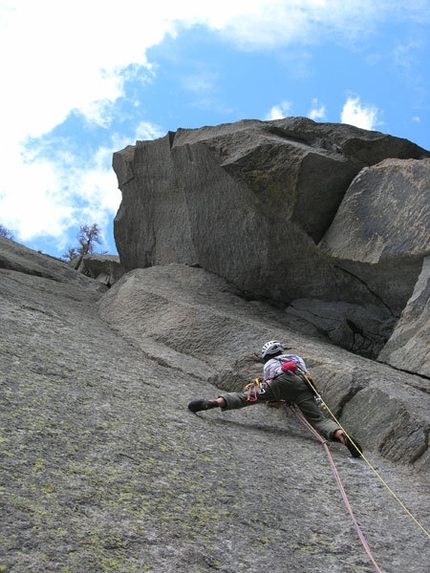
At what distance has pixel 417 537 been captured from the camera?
486 centimetres

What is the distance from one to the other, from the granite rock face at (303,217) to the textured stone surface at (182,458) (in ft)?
6.30

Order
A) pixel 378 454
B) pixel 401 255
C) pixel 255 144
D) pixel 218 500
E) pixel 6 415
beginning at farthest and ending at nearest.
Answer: pixel 255 144
pixel 401 255
pixel 378 454
pixel 6 415
pixel 218 500

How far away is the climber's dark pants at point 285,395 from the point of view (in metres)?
7.33

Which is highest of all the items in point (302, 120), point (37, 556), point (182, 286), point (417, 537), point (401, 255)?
point (302, 120)

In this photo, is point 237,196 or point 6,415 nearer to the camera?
point 6,415

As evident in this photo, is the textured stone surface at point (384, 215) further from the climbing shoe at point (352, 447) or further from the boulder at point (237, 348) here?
the climbing shoe at point (352, 447)

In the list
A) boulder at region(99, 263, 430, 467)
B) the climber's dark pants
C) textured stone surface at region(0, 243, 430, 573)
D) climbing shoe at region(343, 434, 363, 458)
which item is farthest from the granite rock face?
climbing shoe at region(343, 434, 363, 458)

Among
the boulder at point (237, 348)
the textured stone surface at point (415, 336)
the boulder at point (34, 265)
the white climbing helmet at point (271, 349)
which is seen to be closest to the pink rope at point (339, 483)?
the boulder at point (237, 348)

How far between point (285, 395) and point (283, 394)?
29 millimetres

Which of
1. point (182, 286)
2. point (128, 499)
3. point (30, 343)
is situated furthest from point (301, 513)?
point (182, 286)

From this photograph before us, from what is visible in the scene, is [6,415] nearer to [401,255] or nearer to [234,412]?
[234,412]

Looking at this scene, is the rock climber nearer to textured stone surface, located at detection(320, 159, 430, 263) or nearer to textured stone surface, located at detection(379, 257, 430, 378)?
textured stone surface, located at detection(379, 257, 430, 378)

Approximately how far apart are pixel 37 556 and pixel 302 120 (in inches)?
425

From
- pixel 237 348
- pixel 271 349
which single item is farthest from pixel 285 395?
pixel 237 348
